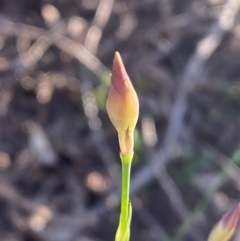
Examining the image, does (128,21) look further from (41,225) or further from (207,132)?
(41,225)

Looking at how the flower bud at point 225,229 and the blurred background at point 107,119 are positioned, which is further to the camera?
the blurred background at point 107,119

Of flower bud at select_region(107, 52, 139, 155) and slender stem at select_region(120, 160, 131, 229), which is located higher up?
flower bud at select_region(107, 52, 139, 155)

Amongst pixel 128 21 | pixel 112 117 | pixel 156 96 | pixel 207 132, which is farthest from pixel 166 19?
pixel 112 117

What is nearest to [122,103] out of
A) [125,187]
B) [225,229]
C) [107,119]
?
[125,187]

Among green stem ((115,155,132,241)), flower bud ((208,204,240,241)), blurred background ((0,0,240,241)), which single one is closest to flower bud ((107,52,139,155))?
green stem ((115,155,132,241))

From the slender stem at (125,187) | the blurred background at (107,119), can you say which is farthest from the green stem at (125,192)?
the blurred background at (107,119)

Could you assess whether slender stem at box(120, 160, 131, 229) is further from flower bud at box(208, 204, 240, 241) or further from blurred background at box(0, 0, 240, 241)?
blurred background at box(0, 0, 240, 241)

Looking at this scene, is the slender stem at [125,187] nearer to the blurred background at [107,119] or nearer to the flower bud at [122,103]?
the flower bud at [122,103]
